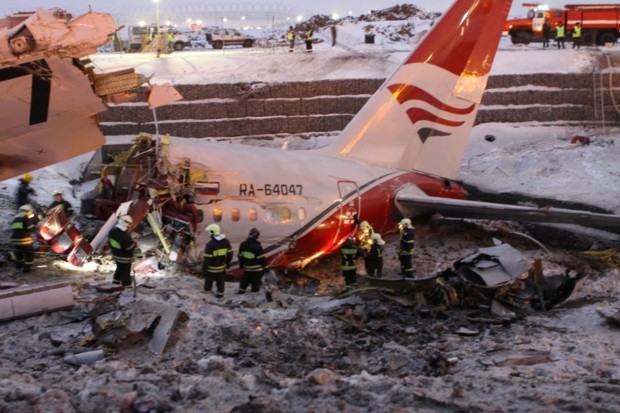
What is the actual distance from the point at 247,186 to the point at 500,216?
16.3 feet

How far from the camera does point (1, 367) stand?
7062 millimetres

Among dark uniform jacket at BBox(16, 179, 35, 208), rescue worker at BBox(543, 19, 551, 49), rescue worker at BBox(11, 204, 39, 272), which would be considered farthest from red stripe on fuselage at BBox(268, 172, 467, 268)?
rescue worker at BBox(543, 19, 551, 49)

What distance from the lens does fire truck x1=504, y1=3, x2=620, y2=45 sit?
3105 cm

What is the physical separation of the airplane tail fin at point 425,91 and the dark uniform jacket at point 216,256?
15.0 feet

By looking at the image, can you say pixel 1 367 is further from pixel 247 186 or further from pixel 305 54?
pixel 305 54

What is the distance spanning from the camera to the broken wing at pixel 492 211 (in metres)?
12.3

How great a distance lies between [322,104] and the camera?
23828mm

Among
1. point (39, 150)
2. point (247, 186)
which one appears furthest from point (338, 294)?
point (39, 150)

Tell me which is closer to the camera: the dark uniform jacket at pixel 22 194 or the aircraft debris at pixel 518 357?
the aircraft debris at pixel 518 357

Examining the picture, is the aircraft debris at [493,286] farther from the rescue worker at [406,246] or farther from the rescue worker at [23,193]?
the rescue worker at [23,193]

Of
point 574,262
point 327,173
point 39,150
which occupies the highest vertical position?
point 39,150

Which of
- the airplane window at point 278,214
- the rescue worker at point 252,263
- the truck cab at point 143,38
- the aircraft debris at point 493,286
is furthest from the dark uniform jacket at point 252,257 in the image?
the truck cab at point 143,38

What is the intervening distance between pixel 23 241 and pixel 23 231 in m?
0.18

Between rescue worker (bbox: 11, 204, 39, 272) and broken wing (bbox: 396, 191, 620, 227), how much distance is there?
731 cm
